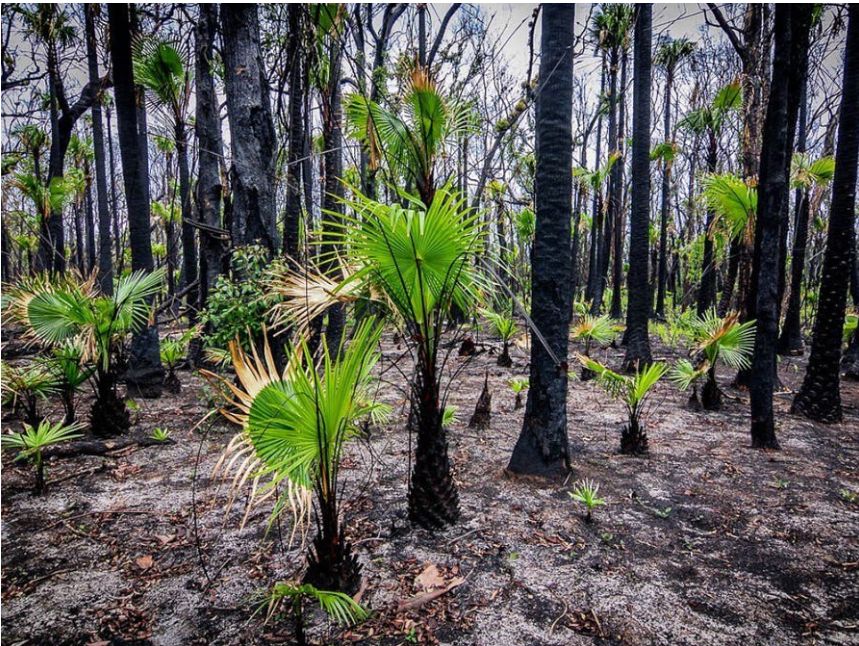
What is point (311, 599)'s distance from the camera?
2537mm

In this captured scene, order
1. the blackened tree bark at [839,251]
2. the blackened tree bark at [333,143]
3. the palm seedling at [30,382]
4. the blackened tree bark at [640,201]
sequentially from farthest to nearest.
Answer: the blackened tree bark at [640,201] → the blackened tree bark at [333,143] → the blackened tree bark at [839,251] → the palm seedling at [30,382]

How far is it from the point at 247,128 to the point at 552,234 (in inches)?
147

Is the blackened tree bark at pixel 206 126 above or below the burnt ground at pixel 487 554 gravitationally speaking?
above

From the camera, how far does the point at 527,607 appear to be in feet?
8.14

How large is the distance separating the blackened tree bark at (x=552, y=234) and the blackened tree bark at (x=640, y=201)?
17.0ft

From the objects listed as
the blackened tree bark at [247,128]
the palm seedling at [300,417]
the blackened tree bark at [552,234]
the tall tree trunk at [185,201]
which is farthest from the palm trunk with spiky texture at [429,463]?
the tall tree trunk at [185,201]

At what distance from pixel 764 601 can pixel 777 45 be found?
5224 millimetres

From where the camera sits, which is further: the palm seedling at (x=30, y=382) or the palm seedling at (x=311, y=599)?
the palm seedling at (x=30, y=382)

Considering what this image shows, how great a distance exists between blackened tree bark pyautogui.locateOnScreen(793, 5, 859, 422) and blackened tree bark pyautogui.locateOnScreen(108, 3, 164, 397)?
889 centimetres

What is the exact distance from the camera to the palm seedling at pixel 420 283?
8.57ft

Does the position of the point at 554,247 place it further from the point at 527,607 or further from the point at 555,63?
the point at 527,607

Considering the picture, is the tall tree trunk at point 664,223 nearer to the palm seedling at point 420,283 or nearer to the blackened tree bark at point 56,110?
the palm seedling at point 420,283

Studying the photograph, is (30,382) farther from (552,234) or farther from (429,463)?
(552,234)

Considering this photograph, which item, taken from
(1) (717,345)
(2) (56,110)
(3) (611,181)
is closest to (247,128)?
(1) (717,345)
